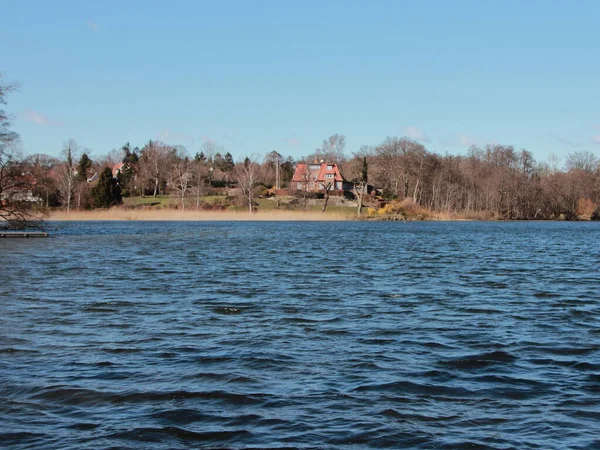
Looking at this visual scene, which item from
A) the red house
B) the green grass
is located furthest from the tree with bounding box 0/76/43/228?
the red house

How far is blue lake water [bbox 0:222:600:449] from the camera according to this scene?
788cm

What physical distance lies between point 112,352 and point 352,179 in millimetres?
134796

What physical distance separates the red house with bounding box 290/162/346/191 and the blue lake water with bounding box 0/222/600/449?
109m

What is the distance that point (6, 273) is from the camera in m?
25.8

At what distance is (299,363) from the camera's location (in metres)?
11.0

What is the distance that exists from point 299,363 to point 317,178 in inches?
4984

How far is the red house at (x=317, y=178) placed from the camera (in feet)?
435

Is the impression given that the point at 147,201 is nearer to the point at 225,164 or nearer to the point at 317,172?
the point at 317,172

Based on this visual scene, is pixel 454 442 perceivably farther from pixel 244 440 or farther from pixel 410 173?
pixel 410 173

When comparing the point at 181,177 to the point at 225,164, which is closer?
the point at 181,177

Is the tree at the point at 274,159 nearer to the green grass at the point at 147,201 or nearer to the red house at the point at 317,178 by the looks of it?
the red house at the point at 317,178

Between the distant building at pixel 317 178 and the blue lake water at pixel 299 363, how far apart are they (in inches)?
4308

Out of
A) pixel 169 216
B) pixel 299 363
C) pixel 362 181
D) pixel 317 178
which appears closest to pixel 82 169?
pixel 169 216

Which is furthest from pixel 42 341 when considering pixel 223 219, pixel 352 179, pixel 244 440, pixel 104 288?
pixel 352 179
